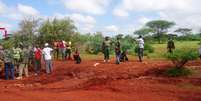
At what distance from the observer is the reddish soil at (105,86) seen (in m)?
13.4

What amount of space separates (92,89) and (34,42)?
13.7 m

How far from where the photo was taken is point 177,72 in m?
18.6

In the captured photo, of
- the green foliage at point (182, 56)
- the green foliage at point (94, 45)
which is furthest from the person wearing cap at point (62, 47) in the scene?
the green foliage at point (94, 45)

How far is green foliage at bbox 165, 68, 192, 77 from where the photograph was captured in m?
18.5

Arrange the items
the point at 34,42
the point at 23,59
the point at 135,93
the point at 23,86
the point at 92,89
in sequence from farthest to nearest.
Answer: the point at 34,42 → the point at 23,59 → the point at 23,86 → the point at 92,89 → the point at 135,93

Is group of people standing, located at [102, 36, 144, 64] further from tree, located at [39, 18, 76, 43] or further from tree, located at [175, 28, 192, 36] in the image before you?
tree, located at [175, 28, 192, 36]

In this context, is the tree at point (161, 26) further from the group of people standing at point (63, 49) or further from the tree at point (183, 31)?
the group of people standing at point (63, 49)

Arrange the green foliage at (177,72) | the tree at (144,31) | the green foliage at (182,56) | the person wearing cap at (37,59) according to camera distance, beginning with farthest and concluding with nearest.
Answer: the tree at (144,31) → the person wearing cap at (37,59) → the green foliage at (182,56) → the green foliage at (177,72)

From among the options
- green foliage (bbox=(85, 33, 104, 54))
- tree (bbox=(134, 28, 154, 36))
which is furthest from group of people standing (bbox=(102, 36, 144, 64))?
→ tree (bbox=(134, 28, 154, 36))

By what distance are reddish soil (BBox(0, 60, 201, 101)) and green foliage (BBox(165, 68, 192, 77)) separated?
1.14 feet

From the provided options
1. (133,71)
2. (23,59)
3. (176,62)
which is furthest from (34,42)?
(176,62)

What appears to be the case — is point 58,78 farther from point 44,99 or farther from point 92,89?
point 44,99

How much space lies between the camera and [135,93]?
1402 cm

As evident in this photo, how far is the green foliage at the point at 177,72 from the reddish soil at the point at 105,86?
348 mm
